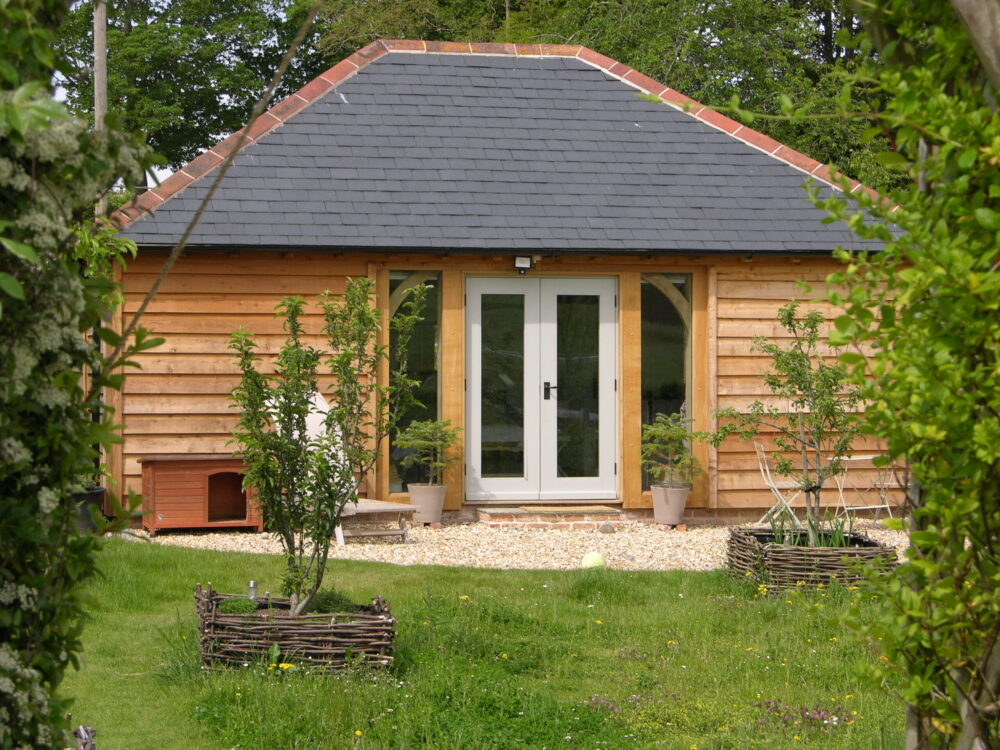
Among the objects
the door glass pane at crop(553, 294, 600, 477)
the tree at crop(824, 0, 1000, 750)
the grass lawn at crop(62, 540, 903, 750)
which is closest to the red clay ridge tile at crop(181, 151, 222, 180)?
the door glass pane at crop(553, 294, 600, 477)

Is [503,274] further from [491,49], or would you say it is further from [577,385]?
[491,49]

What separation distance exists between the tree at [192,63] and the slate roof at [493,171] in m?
17.6

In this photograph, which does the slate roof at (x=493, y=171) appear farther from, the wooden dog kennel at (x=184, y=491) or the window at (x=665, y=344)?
the wooden dog kennel at (x=184, y=491)

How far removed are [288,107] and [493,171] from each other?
2.24 m

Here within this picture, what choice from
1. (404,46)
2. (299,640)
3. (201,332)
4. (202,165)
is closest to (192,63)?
(404,46)

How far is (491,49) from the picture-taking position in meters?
13.7

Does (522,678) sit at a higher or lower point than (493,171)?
lower

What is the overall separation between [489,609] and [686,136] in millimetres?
7590

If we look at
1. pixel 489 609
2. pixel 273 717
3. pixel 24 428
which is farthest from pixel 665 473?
pixel 24 428

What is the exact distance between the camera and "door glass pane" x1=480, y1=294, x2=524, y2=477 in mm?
11828

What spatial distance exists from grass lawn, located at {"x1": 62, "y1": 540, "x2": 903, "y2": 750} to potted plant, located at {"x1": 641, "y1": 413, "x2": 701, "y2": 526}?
3.36 m

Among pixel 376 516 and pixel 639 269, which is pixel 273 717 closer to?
pixel 376 516

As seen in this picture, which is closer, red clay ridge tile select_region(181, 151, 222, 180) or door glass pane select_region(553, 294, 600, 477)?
red clay ridge tile select_region(181, 151, 222, 180)

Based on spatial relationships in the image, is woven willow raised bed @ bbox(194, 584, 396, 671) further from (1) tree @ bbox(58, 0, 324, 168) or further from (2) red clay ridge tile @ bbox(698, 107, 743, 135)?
(1) tree @ bbox(58, 0, 324, 168)
